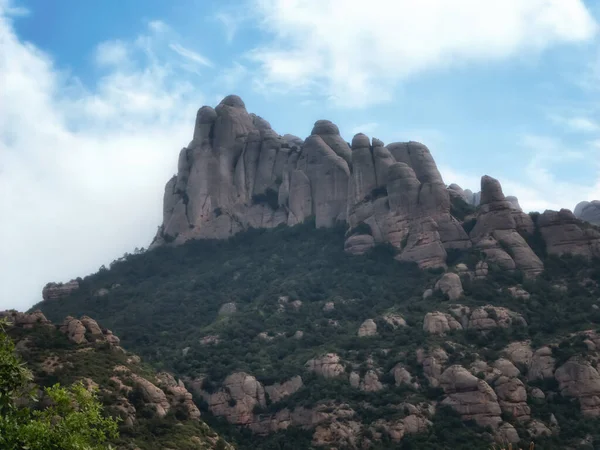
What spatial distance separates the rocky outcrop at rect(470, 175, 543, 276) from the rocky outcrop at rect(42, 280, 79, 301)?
50.8m

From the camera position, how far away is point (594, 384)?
215ft

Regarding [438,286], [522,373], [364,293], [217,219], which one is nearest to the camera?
[522,373]

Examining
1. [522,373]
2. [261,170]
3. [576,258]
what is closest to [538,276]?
[576,258]

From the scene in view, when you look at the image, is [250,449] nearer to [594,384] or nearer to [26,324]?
[26,324]

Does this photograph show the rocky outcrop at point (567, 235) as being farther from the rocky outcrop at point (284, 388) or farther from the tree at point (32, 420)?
the tree at point (32, 420)

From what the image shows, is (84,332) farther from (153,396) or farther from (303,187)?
(303,187)

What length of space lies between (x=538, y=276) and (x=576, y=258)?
4777 mm

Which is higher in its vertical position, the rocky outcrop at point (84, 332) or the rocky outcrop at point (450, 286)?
the rocky outcrop at point (450, 286)

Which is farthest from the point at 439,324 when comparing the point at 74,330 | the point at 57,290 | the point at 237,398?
the point at 57,290

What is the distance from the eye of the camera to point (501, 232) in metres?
87.6

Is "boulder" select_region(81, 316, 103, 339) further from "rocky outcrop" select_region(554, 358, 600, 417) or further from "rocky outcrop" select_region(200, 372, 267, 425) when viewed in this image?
"rocky outcrop" select_region(554, 358, 600, 417)

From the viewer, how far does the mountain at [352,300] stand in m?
65.9

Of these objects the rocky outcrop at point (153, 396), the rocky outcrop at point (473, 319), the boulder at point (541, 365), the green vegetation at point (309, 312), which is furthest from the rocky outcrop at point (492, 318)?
the rocky outcrop at point (153, 396)

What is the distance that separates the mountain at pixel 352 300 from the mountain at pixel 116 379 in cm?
864
